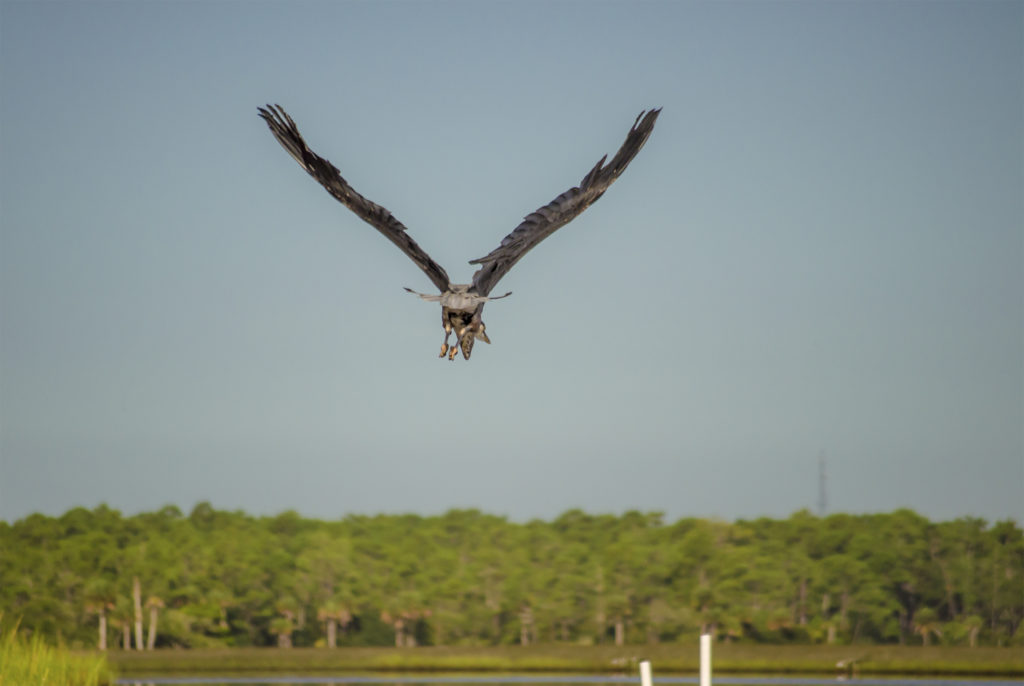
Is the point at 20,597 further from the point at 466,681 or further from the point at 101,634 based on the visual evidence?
the point at 466,681

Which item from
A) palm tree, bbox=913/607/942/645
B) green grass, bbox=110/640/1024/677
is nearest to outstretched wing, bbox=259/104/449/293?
green grass, bbox=110/640/1024/677

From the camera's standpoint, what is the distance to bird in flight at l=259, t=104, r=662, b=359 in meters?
16.9

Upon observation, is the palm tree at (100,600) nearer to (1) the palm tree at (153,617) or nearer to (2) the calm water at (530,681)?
(1) the palm tree at (153,617)

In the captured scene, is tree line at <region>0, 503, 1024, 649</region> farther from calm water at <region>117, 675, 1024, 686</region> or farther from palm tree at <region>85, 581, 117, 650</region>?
calm water at <region>117, 675, 1024, 686</region>

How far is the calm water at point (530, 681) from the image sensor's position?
5716cm

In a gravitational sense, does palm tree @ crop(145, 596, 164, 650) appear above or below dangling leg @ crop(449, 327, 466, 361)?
below

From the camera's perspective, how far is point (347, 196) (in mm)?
18516

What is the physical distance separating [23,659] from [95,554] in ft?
229

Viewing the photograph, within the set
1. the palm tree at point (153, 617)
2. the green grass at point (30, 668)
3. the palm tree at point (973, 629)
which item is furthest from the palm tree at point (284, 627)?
the green grass at point (30, 668)

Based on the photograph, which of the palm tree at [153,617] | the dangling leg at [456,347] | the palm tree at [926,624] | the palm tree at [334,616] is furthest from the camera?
the palm tree at [334,616]

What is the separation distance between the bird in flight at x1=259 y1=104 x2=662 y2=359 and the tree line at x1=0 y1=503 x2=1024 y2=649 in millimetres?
68846

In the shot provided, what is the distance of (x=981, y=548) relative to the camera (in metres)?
96.0

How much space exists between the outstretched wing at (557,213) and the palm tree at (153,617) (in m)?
70.3

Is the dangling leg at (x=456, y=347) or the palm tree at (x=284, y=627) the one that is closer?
the dangling leg at (x=456, y=347)
